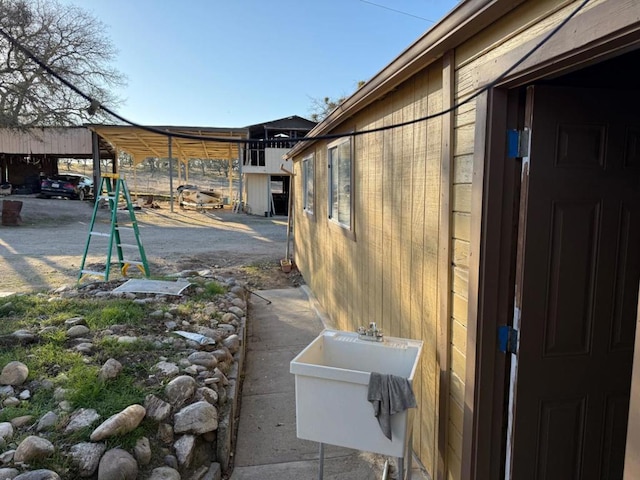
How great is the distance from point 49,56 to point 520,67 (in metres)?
21.5

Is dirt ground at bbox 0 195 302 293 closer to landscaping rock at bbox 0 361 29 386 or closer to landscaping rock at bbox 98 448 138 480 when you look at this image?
landscaping rock at bbox 0 361 29 386

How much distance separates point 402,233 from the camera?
2.83 meters

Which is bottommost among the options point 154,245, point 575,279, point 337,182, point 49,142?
point 154,245

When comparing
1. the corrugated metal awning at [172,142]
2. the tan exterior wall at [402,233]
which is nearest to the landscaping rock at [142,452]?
the tan exterior wall at [402,233]

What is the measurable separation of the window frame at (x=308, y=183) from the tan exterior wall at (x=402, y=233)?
2082mm

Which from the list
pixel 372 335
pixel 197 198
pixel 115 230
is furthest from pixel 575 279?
pixel 197 198

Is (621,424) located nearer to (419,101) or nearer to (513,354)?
(513,354)

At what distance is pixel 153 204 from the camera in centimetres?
2344

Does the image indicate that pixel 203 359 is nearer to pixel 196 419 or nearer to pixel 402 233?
pixel 196 419

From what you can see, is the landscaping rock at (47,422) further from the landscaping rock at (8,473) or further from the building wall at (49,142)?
the building wall at (49,142)

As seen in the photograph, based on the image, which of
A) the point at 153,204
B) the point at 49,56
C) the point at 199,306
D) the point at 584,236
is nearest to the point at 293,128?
the point at 153,204

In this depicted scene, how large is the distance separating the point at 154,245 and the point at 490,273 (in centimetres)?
1140

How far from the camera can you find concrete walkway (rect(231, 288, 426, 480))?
2605 millimetres

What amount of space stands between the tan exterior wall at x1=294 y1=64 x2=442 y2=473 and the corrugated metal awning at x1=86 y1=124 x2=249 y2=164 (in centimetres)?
1227
